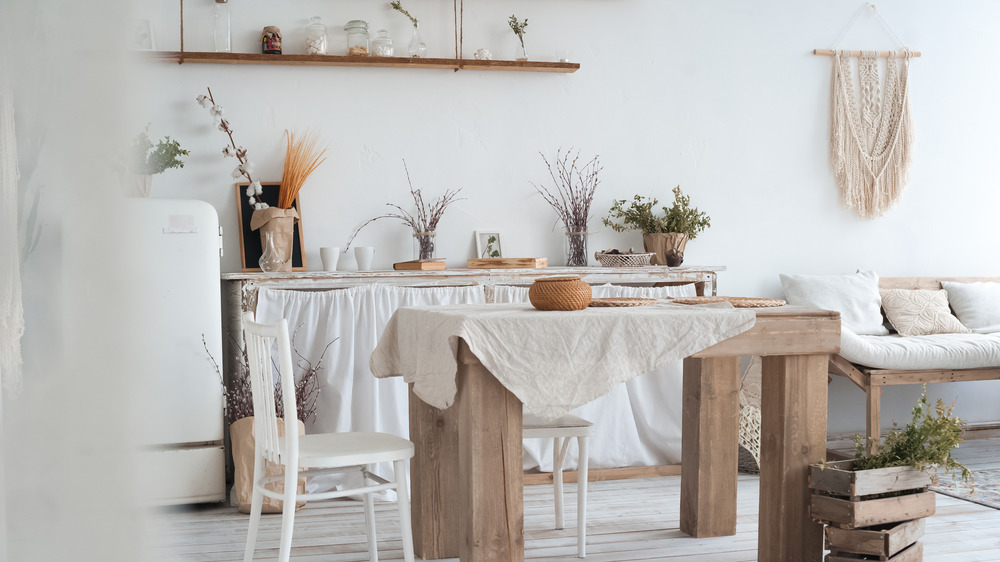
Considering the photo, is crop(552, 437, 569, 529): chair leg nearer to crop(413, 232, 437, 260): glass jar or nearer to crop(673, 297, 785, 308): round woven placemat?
crop(673, 297, 785, 308): round woven placemat

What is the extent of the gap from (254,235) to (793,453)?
246 cm

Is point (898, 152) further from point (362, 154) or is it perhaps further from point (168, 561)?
point (168, 561)

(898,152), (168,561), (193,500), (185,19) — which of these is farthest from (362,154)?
(168,561)

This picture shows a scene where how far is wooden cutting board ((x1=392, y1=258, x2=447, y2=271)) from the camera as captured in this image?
3.60 meters

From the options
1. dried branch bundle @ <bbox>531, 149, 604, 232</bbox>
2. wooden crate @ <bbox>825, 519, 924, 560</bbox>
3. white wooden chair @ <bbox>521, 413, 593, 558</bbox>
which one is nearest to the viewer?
wooden crate @ <bbox>825, 519, 924, 560</bbox>

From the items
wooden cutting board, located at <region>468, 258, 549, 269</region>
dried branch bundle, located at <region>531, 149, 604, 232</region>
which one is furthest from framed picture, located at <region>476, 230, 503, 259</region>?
dried branch bundle, located at <region>531, 149, 604, 232</region>

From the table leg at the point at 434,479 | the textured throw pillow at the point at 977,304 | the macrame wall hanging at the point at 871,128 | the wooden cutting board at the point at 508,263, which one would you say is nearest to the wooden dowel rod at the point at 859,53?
the macrame wall hanging at the point at 871,128

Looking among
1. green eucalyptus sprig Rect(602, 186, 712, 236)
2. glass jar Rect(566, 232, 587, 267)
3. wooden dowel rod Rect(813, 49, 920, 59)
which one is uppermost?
wooden dowel rod Rect(813, 49, 920, 59)

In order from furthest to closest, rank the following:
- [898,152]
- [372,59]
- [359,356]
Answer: [898,152], [372,59], [359,356]

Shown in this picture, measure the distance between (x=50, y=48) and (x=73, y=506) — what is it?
117 millimetres

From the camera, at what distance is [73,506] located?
0.22 meters

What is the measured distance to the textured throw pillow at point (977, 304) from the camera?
4.23m

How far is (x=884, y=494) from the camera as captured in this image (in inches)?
91.8

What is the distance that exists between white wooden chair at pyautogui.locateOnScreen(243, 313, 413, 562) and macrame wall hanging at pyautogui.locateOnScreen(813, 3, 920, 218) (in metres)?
3.13
